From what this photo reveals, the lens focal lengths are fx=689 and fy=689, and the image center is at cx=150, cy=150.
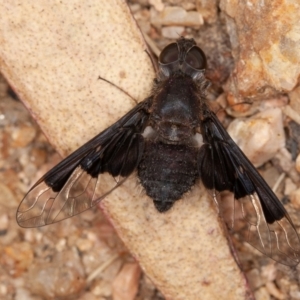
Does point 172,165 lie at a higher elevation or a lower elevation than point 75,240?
higher

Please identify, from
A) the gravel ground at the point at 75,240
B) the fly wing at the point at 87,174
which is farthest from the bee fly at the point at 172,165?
the gravel ground at the point at 75,240

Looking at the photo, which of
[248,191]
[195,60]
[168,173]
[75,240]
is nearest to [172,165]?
[168,173]

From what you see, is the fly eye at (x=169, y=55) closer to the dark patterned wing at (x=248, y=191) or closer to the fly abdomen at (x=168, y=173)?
the dark patterned wing at (x=248, y=191)

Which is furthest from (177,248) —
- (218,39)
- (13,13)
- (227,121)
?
(13,13)

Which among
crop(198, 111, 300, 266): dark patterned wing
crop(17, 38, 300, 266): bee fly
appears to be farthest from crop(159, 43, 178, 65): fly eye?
crop(198, 111, 300, 266): dark patterned wing

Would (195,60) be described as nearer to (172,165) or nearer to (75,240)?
(172,165)

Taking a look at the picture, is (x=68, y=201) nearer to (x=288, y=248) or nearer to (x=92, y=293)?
(x=92, y=293)

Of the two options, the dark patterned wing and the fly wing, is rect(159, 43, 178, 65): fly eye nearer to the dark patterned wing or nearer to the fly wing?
the fly wing
